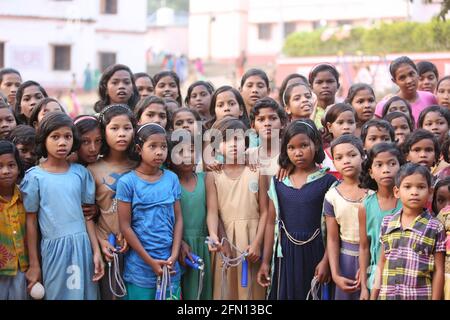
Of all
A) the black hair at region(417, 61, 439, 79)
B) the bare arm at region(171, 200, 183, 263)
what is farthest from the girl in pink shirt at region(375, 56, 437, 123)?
the bare arm at region(171, 200, 183, 263)

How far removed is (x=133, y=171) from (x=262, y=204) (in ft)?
2.70

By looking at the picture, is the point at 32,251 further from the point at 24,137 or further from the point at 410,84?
the point at 410,84

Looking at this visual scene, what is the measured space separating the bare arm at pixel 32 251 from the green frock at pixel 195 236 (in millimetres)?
893

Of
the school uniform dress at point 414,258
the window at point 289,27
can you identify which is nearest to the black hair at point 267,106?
the school uniform dress at point 414,258

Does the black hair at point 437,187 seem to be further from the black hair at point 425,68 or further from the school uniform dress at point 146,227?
the black hair at point 425,68

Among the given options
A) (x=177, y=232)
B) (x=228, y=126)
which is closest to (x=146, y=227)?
(x=177, y=232)

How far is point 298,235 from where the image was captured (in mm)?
4738

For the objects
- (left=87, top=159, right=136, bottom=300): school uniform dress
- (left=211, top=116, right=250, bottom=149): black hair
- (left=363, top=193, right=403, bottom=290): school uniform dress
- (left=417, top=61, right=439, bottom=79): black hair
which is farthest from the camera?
(left=417, top=61, right=439, bottom=79): black hair

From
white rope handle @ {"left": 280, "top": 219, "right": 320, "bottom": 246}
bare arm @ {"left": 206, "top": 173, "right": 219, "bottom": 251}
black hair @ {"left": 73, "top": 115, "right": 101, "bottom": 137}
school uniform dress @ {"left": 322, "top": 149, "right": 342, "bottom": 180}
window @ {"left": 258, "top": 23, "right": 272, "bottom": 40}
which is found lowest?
white rope handle @ {"left": 280, "top": 219, "right": 320, "bottom": 246}

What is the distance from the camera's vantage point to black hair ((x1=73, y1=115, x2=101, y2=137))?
491 centimetres

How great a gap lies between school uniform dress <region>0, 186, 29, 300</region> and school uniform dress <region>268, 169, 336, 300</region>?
1473mm

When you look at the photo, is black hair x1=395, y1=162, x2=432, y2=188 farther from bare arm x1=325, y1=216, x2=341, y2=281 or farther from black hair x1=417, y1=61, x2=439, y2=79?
black hair x1=417, y1=61, x2=439, y2=79
